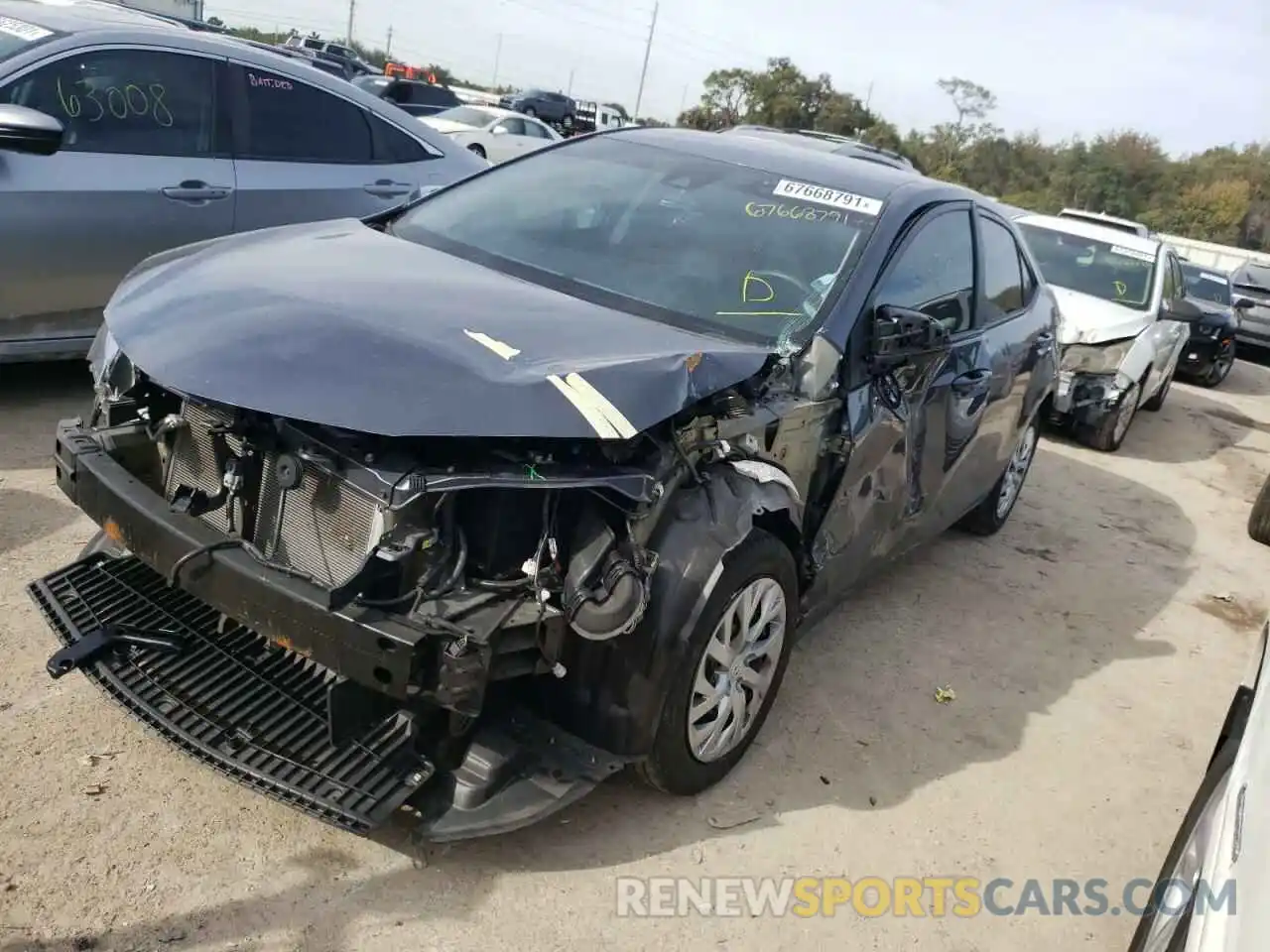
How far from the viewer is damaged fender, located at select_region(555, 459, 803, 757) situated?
2707 millimetres

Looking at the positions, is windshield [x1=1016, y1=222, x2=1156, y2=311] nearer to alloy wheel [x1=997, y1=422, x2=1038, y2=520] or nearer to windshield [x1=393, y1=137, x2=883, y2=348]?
alloy wheel [x1=997, y1=422, x2=1038, y2=520]

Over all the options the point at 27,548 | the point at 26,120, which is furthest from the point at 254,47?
the point at 27,548

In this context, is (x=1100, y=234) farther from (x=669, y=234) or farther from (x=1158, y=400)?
(x=669, y=234)

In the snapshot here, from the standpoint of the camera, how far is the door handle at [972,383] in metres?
4.23

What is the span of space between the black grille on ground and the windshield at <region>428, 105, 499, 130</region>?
721 inches

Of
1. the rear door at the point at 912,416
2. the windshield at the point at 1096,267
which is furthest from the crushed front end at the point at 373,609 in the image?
the windshield at the point at 1096,267

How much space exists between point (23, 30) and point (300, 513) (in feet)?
11.8

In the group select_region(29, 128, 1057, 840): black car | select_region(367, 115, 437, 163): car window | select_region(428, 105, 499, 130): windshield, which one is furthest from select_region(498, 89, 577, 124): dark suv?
select_region(29, 128, 1057, 840): black car

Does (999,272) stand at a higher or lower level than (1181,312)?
higher

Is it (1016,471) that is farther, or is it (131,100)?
(1016,471)

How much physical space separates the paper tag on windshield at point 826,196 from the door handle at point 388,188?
2.94 m

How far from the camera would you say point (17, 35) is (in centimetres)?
480

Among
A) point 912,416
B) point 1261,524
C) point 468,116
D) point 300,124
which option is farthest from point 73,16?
point 468,116

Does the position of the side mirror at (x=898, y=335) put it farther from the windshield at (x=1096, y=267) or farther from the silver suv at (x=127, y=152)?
the windshield at (x=1096, y=267)
